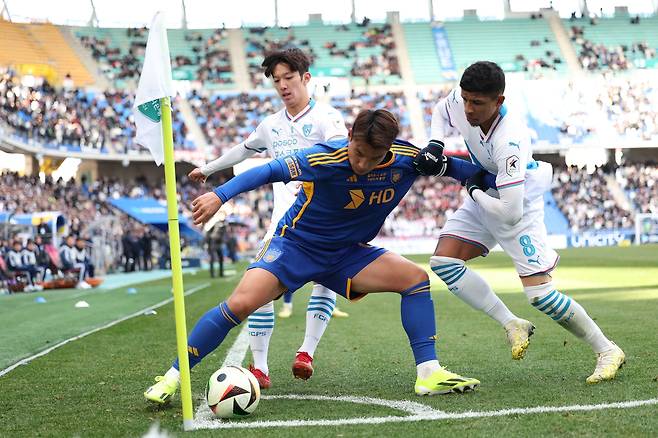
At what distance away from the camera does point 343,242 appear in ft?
18.5

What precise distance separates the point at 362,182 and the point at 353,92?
47.8 m

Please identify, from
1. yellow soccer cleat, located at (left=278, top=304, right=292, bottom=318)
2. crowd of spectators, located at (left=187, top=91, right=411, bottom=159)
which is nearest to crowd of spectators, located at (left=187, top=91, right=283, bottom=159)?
crowd of spectators, located at (left=187, top=91, right=411, bottom=159)

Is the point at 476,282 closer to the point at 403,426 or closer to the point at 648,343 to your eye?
the point at 403,426

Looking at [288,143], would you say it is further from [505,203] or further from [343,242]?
[505,203]

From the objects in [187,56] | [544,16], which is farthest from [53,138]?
[544,16]

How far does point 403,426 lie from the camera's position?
4.49 m

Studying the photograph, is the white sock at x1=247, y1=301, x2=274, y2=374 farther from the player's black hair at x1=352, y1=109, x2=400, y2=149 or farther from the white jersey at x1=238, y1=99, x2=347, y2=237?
the player's black hair at x1=352, y1=109, x2=400, y2=149

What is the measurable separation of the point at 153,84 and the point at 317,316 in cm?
262

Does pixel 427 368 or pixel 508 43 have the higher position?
pixel 508 43

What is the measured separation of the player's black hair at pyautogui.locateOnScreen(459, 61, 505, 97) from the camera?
5344 millimetres

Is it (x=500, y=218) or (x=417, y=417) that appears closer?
(x=417, y=417)

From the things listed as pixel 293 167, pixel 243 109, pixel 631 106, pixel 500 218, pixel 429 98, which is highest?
pixel 429 98

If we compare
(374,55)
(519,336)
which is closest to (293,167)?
(519,336)

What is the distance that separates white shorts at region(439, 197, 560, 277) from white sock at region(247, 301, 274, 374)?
153cm
